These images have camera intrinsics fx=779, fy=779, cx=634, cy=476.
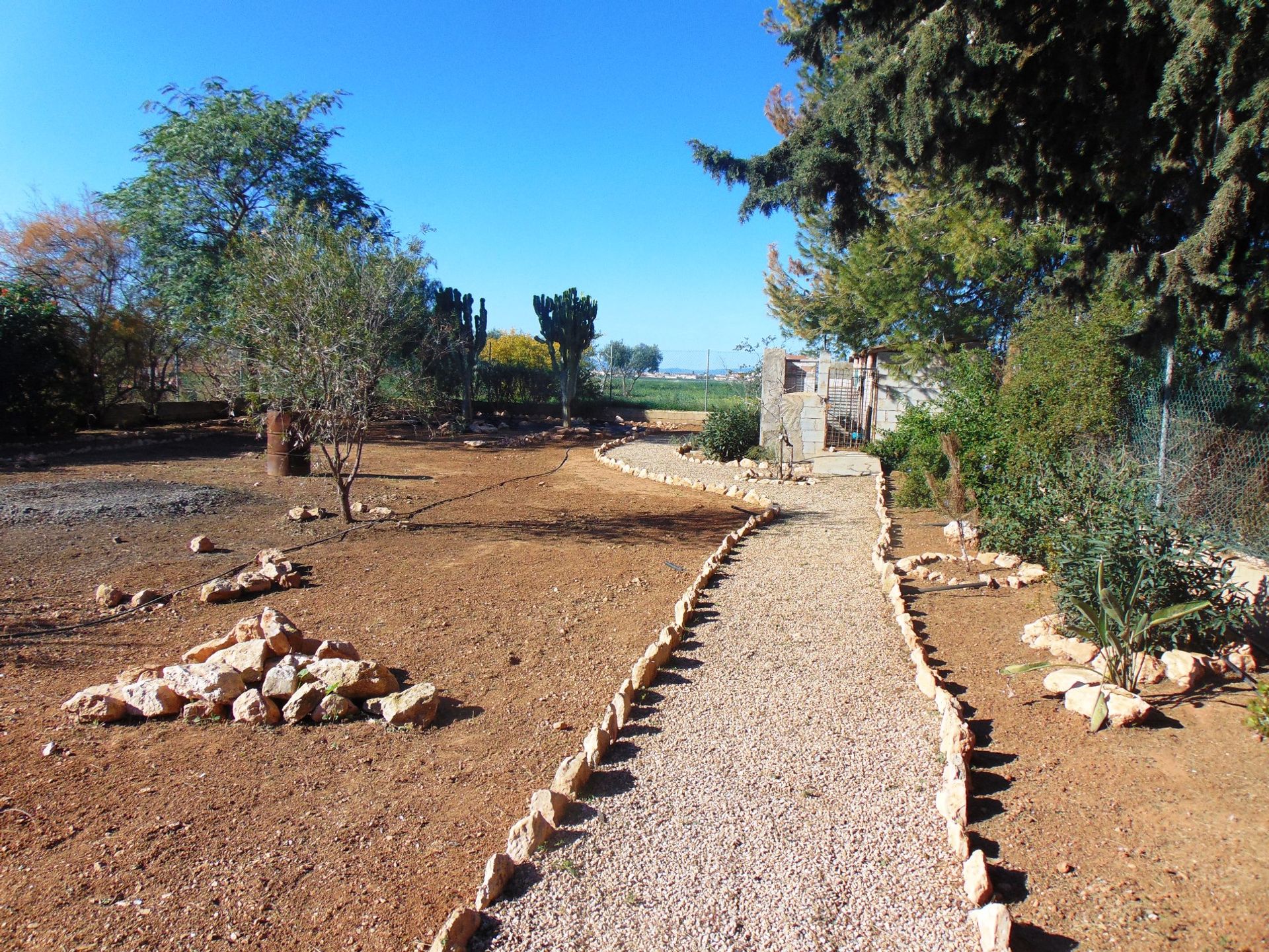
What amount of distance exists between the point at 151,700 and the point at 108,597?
2386mm

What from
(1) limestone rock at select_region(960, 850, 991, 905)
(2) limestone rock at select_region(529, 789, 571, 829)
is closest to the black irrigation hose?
Result: (2) limestone rock at select_region(529, 789, 571, 829)

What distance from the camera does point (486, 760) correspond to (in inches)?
148

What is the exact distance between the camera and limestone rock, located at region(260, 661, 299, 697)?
4168mm

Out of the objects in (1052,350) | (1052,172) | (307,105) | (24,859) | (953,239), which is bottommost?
(24,859)

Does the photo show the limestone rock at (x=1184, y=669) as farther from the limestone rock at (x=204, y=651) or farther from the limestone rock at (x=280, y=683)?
the limestone rock at (x=204, y=651)

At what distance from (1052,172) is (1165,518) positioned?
3.68 metres

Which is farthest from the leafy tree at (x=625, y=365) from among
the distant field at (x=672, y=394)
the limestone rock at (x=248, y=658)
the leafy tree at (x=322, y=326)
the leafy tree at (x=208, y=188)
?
the limestone rock at (x=248, y=658)

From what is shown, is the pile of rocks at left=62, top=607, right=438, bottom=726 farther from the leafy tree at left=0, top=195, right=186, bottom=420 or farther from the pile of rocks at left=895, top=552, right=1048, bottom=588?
the leafy tree at left=0, top=195, right=186, bottom=420

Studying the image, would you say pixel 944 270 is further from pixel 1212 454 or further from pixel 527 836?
pixel 527 836

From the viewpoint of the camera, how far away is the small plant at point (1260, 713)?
3.56 m

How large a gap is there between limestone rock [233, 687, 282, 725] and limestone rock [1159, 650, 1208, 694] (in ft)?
15.6

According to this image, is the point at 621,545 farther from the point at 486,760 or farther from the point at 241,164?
the point at 241,164

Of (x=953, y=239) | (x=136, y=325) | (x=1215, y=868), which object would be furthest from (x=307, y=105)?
(x=1215, y=868)

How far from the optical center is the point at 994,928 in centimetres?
245
